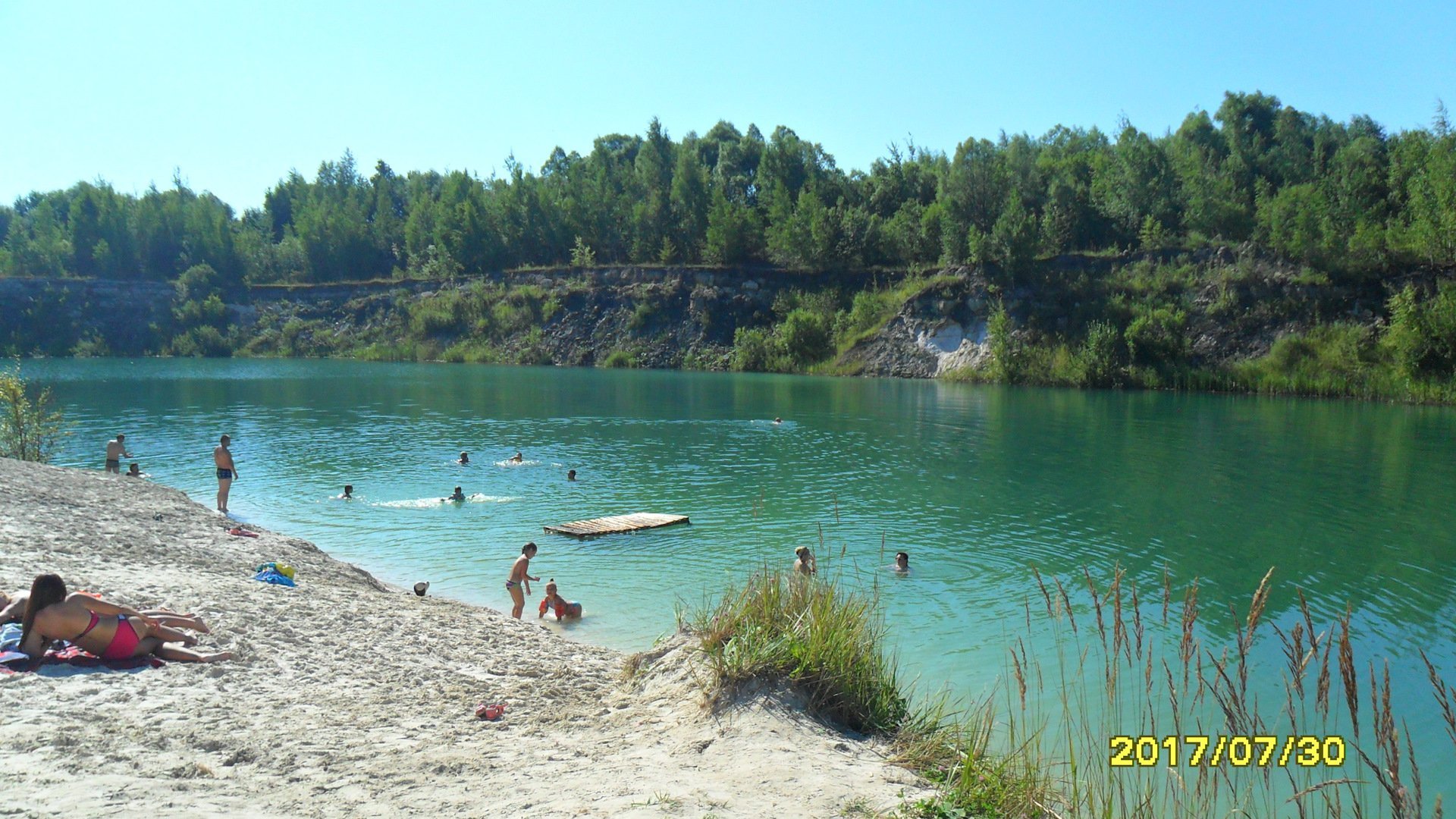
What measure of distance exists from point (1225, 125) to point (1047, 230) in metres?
31.0

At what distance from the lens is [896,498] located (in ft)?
88.7

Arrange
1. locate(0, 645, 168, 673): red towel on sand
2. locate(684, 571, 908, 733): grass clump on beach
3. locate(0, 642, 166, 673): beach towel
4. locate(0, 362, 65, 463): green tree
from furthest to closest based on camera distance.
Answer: locate(0, 362, 65, 463): green tree
locate(0, 645, 168, 673): red towel on sand
locate(0, 642, 166, 673): beach towel
locate(684, 571, 908, 733): grass clump on beach

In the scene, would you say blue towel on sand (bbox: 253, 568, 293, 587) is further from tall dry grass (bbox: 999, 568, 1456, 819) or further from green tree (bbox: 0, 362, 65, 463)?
green tree (bbox: 0, 362, 65, 463)

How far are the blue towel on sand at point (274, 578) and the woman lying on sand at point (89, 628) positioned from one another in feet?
15.5

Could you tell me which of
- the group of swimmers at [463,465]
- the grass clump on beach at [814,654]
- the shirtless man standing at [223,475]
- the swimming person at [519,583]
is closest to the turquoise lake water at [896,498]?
the group of swimmers at [463,465]

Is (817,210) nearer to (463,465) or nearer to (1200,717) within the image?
(463,465)

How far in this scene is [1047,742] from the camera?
10.1m

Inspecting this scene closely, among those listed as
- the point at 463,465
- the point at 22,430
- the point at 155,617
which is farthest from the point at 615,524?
the point at 22,430

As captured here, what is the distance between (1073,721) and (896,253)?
304ft

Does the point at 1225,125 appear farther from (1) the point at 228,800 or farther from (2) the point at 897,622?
(1) the point at 228,800

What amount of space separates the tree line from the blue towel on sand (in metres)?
78.8

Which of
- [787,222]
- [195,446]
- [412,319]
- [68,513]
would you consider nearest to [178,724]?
[68,513]

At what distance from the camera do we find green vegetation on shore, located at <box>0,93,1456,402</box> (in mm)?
71688

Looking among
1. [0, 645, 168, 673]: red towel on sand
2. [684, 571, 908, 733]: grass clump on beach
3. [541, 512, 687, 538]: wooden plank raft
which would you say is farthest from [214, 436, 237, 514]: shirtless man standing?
[684, 571, 908, 733]: grass clump on beach
